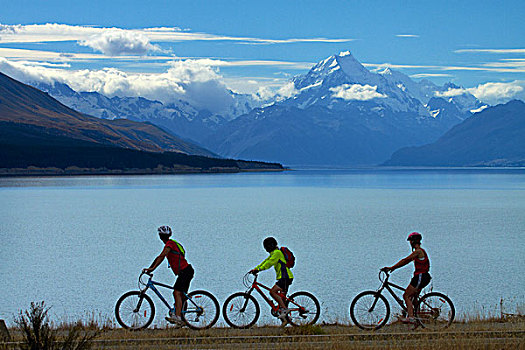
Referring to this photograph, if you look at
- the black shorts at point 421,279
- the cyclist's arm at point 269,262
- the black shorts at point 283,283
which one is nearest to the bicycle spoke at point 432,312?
the black shorts at point 421,279

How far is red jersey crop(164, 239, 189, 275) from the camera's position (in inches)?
738

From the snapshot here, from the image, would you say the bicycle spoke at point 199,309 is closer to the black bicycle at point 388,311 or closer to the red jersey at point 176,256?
the red jersey at point 176,256

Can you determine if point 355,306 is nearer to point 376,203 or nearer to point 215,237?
point 215,237

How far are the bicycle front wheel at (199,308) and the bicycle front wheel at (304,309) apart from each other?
A: 2.14 m

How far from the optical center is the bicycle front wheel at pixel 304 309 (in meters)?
→ 19.8

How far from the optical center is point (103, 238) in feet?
208

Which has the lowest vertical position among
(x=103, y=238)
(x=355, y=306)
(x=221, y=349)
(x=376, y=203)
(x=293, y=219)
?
(x=221, y=349)

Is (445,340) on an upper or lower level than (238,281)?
lower

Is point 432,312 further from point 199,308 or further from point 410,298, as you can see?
point 199,308

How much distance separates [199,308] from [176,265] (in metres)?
1.57

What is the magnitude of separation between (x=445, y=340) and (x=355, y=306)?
3.16m

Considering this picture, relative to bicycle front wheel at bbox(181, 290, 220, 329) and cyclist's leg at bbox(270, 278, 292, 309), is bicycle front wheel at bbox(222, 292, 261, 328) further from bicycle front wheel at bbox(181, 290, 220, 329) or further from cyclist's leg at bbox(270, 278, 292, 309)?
cyclist's leg at bbox(270, 278, 292, 309)

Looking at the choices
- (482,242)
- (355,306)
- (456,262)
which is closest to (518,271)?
(456,262)

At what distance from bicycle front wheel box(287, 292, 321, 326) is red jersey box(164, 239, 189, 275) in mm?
3210
